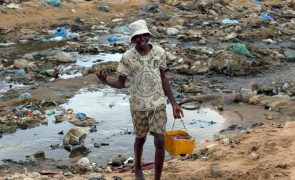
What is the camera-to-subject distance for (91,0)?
18.1 metres

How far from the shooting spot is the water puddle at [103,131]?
602 centimetres

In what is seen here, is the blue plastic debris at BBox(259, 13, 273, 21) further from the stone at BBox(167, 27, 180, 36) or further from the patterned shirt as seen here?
the patterned shirt

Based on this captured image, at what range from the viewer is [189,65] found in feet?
33.6

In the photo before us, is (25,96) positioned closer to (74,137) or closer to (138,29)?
(74,137)

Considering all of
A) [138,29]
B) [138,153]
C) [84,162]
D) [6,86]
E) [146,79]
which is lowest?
[6,86]

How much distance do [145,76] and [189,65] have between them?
6502mm

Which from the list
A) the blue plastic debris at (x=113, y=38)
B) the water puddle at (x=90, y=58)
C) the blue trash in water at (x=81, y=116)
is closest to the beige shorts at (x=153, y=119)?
→ the blue trash in water at (x=81, y=116)

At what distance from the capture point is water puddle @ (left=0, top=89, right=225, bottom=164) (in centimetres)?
602

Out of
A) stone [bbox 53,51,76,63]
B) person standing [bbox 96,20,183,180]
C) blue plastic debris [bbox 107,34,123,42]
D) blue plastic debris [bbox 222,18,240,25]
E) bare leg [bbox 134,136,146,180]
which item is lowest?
blue plastic debris [bbox 222,18,240,25]

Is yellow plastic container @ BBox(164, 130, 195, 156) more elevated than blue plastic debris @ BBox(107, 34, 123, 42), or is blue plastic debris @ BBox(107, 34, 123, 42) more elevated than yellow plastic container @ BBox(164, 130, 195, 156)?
yellow plastic container @ BBox(164, 130, 195, 156)

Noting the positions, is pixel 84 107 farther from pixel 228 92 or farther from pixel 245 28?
pixel 245 28

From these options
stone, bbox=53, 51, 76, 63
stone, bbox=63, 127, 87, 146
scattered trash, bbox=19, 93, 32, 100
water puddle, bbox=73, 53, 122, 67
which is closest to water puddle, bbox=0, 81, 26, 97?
scattered trash, bbox=19, 93, 32, 100

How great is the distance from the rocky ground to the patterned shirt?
978mm

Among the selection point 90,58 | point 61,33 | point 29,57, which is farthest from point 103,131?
point 61,33
